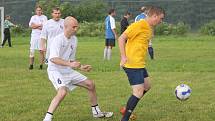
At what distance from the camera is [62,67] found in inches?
316

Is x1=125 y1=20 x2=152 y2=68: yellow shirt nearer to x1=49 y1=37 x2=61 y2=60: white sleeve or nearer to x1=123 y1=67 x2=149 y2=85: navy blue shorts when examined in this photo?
x1=123 y1=67 x2=149 y2=85: navy blue shorts

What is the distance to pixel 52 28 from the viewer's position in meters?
13.6

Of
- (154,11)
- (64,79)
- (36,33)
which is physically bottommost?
(64,79)

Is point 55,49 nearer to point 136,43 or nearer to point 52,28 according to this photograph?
point 136,43

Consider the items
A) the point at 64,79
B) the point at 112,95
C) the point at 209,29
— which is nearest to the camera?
the point at 64,79

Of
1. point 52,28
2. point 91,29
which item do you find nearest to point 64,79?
point 52,28

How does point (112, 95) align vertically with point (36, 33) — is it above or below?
below

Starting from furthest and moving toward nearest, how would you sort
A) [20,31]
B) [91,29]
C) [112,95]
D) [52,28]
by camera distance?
1. [20,31]
2. [91,29]
3. [52,28]
4. [112,95]

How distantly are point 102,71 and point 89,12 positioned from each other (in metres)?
29.7

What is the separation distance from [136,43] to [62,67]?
3.87ft

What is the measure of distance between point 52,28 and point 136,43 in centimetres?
602

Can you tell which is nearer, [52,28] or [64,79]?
[64,79]

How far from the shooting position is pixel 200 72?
14.8 meters

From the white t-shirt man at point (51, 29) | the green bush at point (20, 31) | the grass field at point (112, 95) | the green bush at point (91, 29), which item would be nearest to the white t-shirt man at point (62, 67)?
the grass field at point (112, 95)
